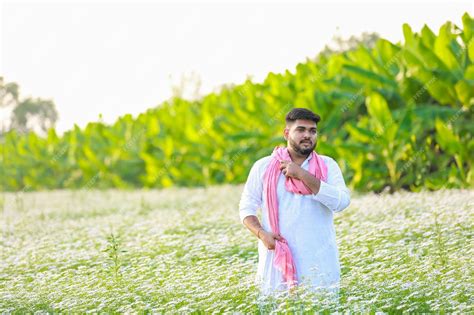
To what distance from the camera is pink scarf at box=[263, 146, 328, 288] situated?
15.8 feet

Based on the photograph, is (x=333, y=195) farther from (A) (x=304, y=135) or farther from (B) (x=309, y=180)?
(A) (x=304, y=135)

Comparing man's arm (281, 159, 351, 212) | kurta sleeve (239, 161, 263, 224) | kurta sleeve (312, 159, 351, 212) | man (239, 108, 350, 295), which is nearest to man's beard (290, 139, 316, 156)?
man (239, 108, 350, 295)

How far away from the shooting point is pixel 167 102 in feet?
75.3

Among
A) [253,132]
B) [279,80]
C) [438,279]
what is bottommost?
[438,279]

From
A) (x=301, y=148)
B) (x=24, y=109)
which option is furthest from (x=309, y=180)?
(x=24, y=109)

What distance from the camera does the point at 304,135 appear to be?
187 inches

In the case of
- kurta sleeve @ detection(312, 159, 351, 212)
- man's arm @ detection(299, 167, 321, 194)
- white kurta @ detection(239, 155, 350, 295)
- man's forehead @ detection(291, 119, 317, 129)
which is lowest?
white kurta @ detection(239, 155, 350, 295)

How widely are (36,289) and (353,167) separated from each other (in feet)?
24.9

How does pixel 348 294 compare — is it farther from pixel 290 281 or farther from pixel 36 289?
pixel 36 289

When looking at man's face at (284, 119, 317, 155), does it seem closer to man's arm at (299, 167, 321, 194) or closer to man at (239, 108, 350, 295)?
man at (239, 108, 350, 295)

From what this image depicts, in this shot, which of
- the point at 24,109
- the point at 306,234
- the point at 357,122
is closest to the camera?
the point at 306,234

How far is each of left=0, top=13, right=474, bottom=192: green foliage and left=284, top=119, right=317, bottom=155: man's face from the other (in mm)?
6840

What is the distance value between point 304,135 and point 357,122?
942 cm

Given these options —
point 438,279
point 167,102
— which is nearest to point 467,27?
point 438,279
